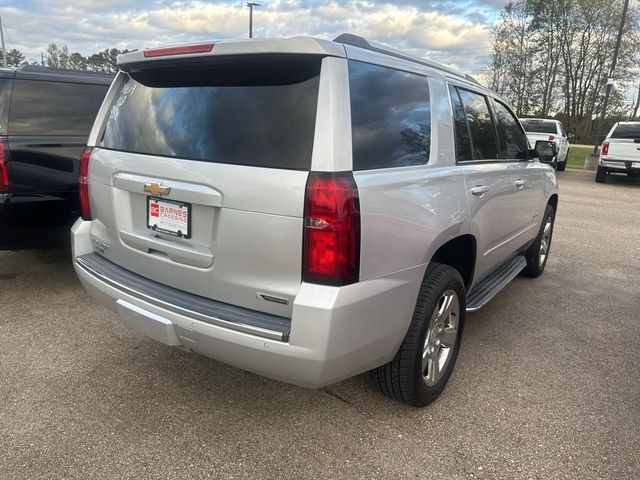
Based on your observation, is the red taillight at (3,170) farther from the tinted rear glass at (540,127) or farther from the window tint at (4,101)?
the tinted rear glass at (540,127)

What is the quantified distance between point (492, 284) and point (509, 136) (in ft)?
4.07

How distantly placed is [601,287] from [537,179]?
4.84 ft

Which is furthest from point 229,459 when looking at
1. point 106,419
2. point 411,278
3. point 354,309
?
point 411,278

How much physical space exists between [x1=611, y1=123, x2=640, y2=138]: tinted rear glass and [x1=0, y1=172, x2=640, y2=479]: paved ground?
1199 centimetres

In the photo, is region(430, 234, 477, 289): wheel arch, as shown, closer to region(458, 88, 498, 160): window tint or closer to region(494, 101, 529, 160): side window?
region(458, 88, 498, 160): window tint

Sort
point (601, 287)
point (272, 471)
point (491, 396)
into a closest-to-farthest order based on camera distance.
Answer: point (272, 471)
point (491, 396)
point (601, 287)

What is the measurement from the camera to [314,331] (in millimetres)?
2031

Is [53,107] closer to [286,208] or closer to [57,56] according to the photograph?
[286,208]

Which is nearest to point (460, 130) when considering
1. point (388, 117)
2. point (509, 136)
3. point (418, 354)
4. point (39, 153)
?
point (388, 117)

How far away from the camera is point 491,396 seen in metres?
3.03

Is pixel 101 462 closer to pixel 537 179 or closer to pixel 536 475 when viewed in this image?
pixel 536 475

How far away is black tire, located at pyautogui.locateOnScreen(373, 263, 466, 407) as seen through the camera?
102 inches

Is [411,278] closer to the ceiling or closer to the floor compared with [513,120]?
closer to the floor

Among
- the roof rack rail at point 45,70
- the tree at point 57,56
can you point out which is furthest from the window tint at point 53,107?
the tree at point 57,56
